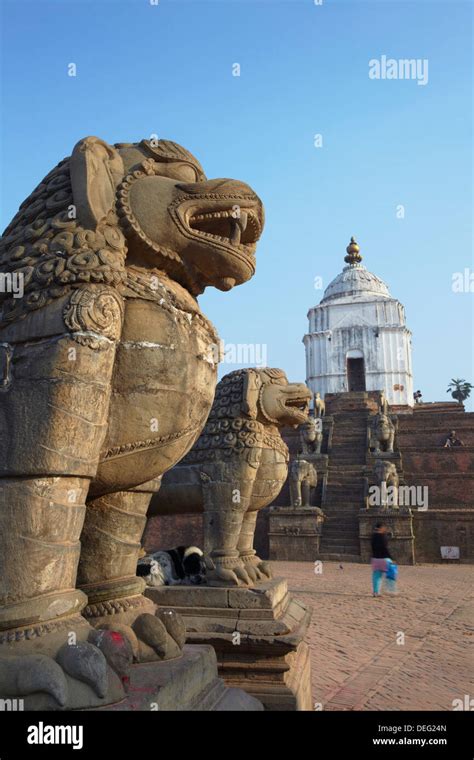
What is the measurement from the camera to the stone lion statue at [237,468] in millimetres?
5246

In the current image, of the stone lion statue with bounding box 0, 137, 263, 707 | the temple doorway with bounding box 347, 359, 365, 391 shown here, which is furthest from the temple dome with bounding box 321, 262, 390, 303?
the stone lion statue with bounding box 0, 137, 263, 707

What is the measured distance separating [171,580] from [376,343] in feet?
121

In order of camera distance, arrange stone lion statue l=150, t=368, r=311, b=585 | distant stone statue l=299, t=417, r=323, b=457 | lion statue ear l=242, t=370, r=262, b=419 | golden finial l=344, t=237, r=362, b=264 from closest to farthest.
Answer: stone lion statue l=150, t=368, r=311, b=585 → lion statue ear l=242, t=370, r=262, b=419 → distant stone statue l=299, t=417, r=323, b=457 → golden finial l=344, t=237, r=362, b=264

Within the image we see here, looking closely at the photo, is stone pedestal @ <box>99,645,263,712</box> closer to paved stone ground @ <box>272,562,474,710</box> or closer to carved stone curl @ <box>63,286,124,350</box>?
carved stone curl @ <box>63,286,124,350</box>

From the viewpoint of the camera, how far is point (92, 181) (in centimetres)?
255

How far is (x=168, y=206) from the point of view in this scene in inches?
105

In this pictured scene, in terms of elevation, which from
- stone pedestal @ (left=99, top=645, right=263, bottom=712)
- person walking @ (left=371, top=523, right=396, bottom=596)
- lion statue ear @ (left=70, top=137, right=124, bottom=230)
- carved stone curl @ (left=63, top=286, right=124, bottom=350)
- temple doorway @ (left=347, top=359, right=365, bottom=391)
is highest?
temple doorway @ (left=347, top=359, right=365, bottom=391)

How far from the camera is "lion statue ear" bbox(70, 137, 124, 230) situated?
252 cm

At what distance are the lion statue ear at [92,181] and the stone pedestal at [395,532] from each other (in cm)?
1676

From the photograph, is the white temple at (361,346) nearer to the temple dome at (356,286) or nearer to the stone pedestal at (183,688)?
the temple dome at (356,286)

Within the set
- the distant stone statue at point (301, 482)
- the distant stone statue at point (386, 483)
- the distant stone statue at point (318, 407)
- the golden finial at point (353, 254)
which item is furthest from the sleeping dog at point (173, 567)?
the golden finial at point (353, 254)

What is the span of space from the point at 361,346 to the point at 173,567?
121 feet

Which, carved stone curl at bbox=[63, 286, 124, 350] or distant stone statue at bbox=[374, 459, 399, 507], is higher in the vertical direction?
carved stone curl at bbox=[63, 286, 124, 350]

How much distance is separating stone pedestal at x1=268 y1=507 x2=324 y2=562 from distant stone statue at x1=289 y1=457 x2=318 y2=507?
1.60 feet
